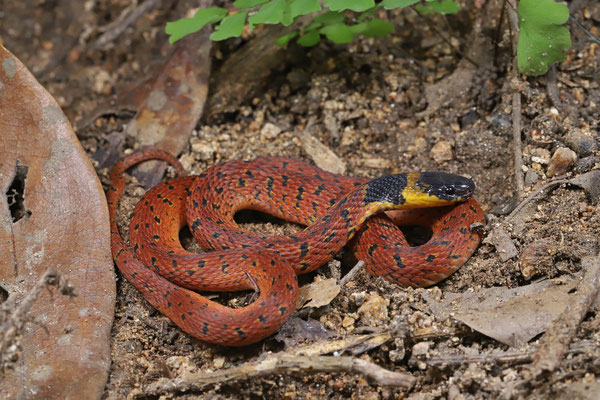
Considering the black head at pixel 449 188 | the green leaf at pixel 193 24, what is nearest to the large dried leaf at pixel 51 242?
the green leaf at pixel 193 24

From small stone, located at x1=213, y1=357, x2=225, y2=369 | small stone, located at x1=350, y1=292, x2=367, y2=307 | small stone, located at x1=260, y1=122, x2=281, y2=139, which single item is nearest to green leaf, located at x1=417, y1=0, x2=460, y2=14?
small stone, located at x1=260, y1=122, x2=281, y2=139

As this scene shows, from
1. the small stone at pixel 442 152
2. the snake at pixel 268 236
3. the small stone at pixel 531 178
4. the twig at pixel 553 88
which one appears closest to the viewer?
the snake at pixel 268 236

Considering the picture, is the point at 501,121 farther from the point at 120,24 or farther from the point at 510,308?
the point at 120,24

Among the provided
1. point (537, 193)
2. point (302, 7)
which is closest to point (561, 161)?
point (537, 193)

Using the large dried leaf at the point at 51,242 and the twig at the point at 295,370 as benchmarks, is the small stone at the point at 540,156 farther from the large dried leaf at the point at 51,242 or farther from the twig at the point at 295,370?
the large dried leaf at the point at 51,242

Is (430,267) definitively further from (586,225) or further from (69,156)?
(69,156)

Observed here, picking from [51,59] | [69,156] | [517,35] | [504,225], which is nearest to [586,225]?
[504,225]

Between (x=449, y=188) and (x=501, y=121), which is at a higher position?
(x=501, y=121)
